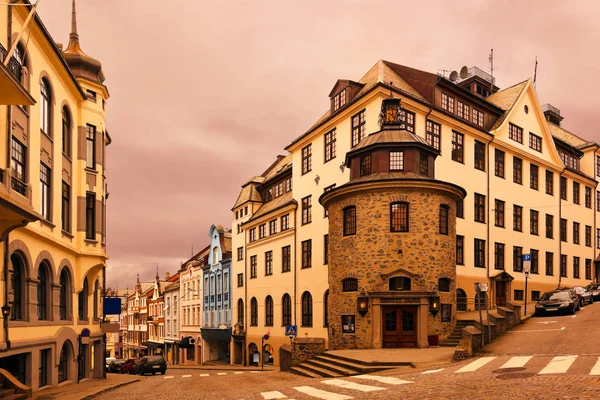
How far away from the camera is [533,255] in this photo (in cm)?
4541

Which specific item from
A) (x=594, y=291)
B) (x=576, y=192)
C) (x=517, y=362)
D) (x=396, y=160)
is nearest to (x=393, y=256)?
(x=396, y=160)

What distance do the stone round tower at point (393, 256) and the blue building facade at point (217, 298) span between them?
3127 cm

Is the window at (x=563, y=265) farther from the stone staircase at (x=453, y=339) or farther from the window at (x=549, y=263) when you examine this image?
the stone staircase at (x=453, y=339)

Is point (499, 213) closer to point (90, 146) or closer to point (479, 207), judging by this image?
point (479, 207)

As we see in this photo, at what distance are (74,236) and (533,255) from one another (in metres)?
33.3

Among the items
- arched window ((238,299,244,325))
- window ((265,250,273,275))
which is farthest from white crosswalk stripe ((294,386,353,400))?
arched window ((238,299,244,325))

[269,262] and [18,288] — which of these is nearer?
[18,288]

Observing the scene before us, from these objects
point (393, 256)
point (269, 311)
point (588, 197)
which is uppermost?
point (588, 197)

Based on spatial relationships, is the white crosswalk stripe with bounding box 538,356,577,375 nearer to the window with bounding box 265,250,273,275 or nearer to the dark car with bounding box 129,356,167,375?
the dark car with bounding box 129,356,167,375

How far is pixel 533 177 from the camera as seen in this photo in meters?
46.0

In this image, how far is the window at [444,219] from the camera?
2966 cm

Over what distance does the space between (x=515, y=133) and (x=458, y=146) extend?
7464 mm

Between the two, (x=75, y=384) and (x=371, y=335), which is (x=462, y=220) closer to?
(x=371, y=335)

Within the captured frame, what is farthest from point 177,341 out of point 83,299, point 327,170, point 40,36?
point 40,36
